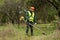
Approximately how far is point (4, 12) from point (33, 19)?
2110cm

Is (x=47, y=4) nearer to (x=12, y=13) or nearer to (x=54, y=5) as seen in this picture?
(x=54, y=5)

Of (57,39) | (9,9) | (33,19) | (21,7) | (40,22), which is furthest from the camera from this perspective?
(40,22)

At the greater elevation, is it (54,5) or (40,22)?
(54,5)

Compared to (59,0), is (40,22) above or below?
below

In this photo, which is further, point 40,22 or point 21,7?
point 40,22

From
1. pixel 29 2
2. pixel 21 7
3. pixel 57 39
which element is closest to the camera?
pixel 57 39

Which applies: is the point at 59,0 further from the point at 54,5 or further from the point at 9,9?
the point at 9,9

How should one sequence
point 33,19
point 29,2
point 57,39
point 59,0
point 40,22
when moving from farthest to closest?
point 40,22 → point 29,2 → point 59,0 → point 33,19 → point 57,39

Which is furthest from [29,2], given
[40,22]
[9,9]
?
[40,22]

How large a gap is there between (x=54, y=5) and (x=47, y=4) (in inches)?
33.8

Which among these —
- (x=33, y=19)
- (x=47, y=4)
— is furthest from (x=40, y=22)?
(x=33, y=19)

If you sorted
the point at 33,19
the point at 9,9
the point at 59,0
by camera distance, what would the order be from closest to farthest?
the point at 33,19 → the point at 59,0 → the point at 9,9

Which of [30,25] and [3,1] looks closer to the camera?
[30,25]

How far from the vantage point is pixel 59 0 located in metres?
24.5
